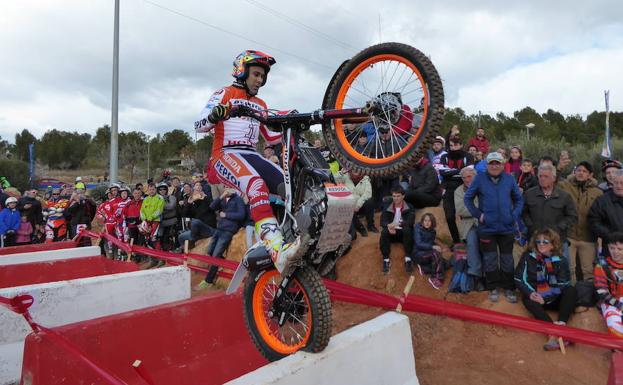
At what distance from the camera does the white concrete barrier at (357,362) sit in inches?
118

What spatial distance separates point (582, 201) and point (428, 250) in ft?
7.97

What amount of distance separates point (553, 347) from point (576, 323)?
50cm

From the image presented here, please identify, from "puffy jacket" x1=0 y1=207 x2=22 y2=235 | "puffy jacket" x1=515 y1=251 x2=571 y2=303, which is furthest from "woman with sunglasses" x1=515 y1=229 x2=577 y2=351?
"puffy jacket" x1=0 y1=207 x2=22 y2=235

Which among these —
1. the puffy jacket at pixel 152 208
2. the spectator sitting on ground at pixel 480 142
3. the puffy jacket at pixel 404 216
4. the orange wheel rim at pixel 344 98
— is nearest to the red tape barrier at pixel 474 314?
the orange wheel rim at pixel 344 98

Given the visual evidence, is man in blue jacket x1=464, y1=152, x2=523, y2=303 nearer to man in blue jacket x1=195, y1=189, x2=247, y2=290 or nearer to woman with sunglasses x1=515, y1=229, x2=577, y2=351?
woman with sunglasses x1=515, y1=229, x2=577, y2=351

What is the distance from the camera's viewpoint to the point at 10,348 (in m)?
4.98

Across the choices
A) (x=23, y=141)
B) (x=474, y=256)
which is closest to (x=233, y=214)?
(x=474, y=256)

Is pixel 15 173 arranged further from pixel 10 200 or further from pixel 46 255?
pixel 46 255

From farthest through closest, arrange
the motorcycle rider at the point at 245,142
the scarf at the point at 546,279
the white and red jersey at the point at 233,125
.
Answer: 1. the scarf at the point at 546,279
2. the white and red jersey at the point at 233,125
3. the motorcycle rider at the point at 245,142

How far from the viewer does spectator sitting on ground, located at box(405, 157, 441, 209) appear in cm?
812

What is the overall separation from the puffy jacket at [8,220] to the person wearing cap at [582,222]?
1321 centimetres

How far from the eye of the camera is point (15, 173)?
3194cm

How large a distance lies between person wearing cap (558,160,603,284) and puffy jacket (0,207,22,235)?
13211 millimetres

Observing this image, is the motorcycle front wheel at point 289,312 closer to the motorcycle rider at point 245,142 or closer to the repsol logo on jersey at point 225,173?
the motorcycle rider at point 245,142
